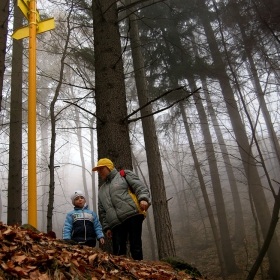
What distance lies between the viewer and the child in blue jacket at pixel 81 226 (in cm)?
421

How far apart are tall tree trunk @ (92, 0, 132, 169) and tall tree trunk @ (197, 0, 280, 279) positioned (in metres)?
4.69

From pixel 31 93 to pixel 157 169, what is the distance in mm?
4178

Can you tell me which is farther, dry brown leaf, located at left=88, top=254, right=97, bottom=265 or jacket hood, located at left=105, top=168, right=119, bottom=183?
jacket hood, located at left=105, top=168, right=119, bottom=183

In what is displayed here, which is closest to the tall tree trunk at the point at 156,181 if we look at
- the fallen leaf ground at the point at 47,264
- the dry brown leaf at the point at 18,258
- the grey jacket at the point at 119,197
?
the grey jacket at the point at 119,197

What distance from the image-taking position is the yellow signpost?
3418 mm

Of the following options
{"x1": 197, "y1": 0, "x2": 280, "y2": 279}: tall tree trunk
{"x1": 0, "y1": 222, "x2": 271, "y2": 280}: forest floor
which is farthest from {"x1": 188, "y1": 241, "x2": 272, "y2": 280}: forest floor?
{"x1": 0, "y1": 222, "x2": 271, "y2": 280}: forest floor

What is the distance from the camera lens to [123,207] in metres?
3.77

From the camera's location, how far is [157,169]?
722 centimetres

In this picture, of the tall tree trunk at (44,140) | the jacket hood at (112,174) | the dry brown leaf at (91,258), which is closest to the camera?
the dry brown leaf at (91,258)

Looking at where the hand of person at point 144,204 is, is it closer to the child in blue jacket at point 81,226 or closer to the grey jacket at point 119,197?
the grey jacket at point 119,197

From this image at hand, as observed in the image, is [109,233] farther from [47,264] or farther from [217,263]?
[217,263]

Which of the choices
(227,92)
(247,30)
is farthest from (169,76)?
(247,30)

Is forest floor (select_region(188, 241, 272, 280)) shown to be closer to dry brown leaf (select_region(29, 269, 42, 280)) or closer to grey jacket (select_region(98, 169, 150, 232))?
grey jacket (select_region(98, 169, 150, 232))

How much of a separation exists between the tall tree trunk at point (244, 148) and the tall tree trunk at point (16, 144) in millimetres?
6004
